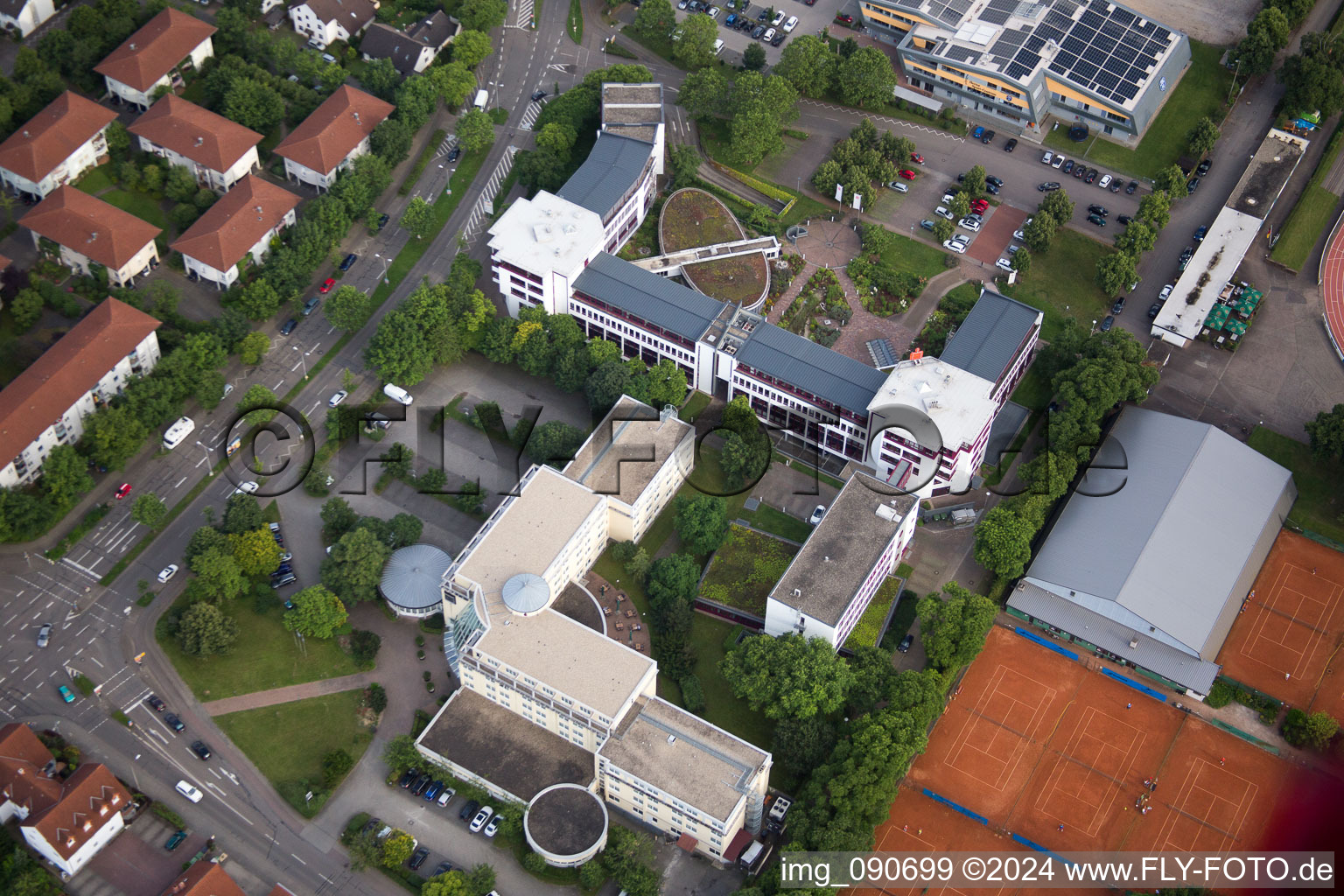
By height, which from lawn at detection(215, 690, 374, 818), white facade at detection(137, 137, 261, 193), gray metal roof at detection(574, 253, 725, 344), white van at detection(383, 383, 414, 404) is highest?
gray metal roof at detection(574, 253, 725, 344)

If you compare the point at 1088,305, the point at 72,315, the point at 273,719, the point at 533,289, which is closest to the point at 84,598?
the point at 273,719

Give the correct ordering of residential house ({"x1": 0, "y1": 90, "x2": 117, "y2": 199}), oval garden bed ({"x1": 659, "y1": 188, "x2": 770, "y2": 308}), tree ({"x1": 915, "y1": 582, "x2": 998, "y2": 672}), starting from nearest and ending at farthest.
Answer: tree ({"x1": 915, "y1": 582, "x2": 998, "y2": 672}), oval garden bed ({"x1": 659, "y1": 188, "x2": 770, "y2": 308}), residential house ({"x1": 0, "y1": 90, "x2": 117, "y2": 199})

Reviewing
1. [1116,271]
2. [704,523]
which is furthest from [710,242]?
[1116,271]

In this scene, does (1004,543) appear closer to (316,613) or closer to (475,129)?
(316,613)

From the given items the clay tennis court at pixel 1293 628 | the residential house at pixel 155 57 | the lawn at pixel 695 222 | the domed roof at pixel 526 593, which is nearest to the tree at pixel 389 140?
the residential house at pixel 155 57

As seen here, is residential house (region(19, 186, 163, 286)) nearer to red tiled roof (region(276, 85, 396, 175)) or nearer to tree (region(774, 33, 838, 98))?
red tiled roof (region(276, 85, 396, 175))

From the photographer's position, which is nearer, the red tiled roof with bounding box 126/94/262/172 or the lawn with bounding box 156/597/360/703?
the lawn with bounding box 156/597/360/703

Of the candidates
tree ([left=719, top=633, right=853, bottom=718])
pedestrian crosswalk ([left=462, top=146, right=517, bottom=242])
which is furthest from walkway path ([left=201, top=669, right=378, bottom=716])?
pedestrian crosswalk ([left=462, top=146, right=517, bottom=242])

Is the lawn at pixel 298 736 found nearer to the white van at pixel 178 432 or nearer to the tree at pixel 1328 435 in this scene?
the white van at pixel 178 432
